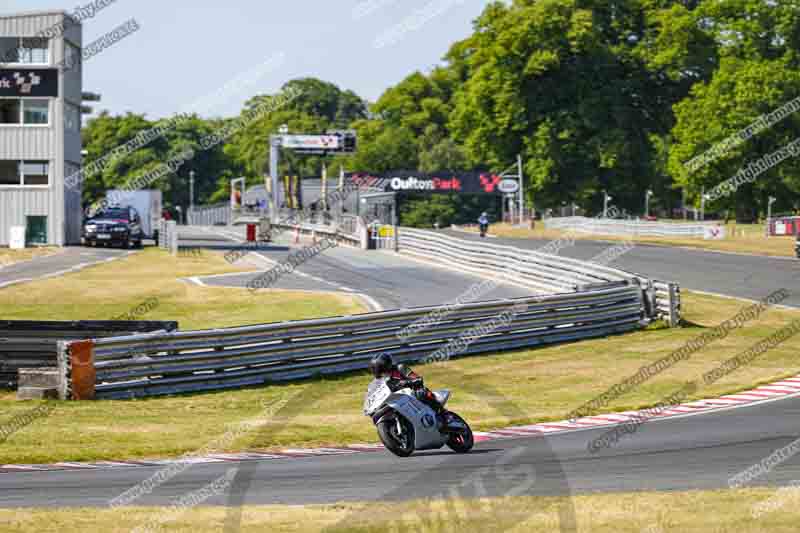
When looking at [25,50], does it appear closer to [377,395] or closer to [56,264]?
[56,264]

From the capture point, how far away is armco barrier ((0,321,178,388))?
1841 centimetres

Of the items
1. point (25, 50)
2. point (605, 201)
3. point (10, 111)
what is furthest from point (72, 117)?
point (605, 201)

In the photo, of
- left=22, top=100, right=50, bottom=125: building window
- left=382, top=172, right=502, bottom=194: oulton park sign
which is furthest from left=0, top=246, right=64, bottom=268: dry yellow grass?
left=382, top=172, right=502, bottom=194: oulton park sign

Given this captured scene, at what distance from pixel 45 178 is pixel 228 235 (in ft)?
65.7

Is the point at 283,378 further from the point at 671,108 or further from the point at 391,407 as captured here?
the point at 671,108

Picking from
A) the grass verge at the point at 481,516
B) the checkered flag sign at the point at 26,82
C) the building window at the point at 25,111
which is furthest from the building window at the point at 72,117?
the grass verge at the point at 481,516

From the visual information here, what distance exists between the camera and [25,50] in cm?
5272

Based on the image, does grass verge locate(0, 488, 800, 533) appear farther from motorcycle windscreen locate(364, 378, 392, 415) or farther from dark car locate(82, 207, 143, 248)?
dark car locate(82, 207, 143, 248)

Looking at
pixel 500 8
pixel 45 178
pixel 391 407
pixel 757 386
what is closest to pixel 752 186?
pixel 500 8

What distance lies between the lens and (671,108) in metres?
87.8

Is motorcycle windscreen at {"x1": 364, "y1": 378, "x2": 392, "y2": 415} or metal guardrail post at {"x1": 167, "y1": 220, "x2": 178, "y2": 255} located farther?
metal guardrail post at {"x1": 167, "y1": 220, "x2": 178, "y2": 255}

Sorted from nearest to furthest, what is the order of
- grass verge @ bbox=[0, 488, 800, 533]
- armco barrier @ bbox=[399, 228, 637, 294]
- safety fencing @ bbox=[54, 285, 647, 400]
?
1. grass verge @ bbox=[0, 488, 800, 533]
2. safety fencing @ bbox=[54, 285, 647, 400]
3. armco barrier @ bbox=[399, 228, 637, 294]

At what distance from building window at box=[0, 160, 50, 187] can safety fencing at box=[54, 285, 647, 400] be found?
33284mm

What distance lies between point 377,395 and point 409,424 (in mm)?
487
